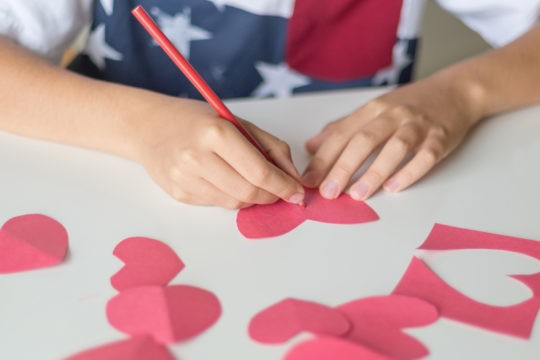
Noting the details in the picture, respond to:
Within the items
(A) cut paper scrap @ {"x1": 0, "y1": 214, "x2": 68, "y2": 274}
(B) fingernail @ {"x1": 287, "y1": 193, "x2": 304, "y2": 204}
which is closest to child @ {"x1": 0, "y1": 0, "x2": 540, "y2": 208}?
(B) fingernail @ {"x1": 287, "y1": 193, "x2": 304, "y2": 204}

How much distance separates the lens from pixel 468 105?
2.35 ft

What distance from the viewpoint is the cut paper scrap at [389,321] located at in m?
0.44

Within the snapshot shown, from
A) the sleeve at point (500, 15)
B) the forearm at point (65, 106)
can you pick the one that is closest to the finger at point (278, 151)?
the forearm at point (65, 106)

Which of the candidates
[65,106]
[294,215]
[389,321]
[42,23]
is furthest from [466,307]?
[42,23]

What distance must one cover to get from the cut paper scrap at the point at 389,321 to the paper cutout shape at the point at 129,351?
0.38 ft

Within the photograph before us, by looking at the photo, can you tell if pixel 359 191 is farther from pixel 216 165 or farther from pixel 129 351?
pixel 129 351

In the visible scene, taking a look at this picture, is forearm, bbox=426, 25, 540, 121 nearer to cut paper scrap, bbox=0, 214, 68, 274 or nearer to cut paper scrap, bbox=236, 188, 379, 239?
cut paper scrap, bbox=236, 188, 379, 239

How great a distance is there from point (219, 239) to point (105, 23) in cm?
43

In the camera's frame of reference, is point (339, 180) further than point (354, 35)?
No

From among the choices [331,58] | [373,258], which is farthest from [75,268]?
[331,58]

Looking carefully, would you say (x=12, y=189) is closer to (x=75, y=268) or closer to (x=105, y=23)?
(x=75, y=268)

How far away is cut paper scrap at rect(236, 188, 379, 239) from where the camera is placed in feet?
1.83

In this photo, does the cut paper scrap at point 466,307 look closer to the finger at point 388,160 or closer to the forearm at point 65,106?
the finger at point 388,160

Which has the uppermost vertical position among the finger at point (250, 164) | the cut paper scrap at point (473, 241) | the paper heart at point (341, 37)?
the paper heart at point (341, 37)
